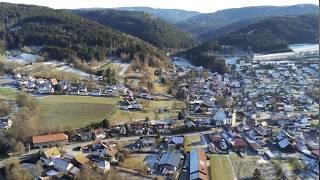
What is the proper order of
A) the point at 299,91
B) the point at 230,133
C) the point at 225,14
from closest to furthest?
the point at 230,133 < the point at 299,91 < the point at 225,14

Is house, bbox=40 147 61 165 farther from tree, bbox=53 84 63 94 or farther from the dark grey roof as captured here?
tree, bbox=53 84 63 94

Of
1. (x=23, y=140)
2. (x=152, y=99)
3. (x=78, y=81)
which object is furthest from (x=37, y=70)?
(x=23, y=140)

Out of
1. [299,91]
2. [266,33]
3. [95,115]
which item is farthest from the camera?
[266,33]

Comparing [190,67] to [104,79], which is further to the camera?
[190,67]

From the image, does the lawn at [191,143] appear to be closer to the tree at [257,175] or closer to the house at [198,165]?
the house at [198,165]

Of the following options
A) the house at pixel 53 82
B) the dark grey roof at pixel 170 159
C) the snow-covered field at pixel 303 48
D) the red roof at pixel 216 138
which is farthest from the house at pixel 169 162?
the snow-covered field at pixel 303 48

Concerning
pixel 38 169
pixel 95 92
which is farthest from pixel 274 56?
pixel 38 169

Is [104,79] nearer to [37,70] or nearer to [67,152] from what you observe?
[37,70]

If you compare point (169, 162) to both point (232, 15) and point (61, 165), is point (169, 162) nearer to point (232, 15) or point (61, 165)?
point (61, 165)

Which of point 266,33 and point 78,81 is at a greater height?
point 266,33
